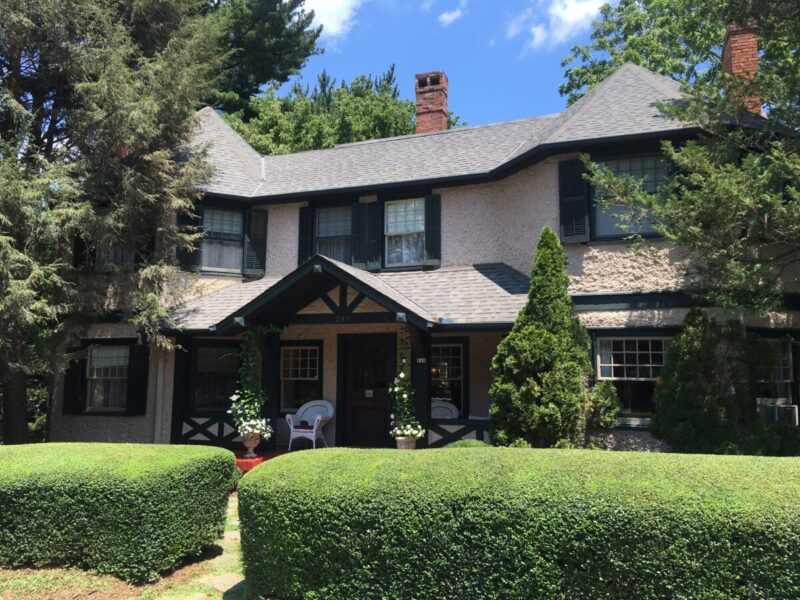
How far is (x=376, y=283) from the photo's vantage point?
36.2 feet

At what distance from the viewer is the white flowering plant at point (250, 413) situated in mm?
11508

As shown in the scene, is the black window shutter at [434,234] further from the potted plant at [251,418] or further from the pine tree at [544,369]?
the potted plant at [251,418]

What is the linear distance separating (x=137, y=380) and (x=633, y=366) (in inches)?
381

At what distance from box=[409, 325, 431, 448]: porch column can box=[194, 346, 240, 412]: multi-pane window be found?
4450 millimetres

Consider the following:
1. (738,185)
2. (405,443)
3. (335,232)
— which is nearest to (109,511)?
(405,443)

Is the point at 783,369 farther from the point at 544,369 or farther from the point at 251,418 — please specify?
the point at 251,418

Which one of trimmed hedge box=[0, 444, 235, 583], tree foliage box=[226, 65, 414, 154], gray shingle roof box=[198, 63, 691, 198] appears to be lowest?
trimmed hedge box=[0, 444, 235, 583]

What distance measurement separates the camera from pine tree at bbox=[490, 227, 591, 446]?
941cm

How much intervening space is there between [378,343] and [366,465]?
7740 millimetres

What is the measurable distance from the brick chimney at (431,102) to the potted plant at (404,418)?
27.1ft

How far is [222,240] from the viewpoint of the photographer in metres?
13.9

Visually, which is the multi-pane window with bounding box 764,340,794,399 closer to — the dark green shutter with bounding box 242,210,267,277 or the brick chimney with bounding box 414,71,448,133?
the brick chimney with bounding box 414,71,448,133

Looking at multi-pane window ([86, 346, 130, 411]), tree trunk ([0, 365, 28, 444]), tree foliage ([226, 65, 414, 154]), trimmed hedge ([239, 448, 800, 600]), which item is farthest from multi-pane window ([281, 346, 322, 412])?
tree foliage ([226, 65, 414, 154])

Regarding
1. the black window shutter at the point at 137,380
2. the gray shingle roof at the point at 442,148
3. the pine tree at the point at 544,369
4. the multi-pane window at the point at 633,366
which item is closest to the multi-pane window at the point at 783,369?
the multi-pane window at the point at 633,366
